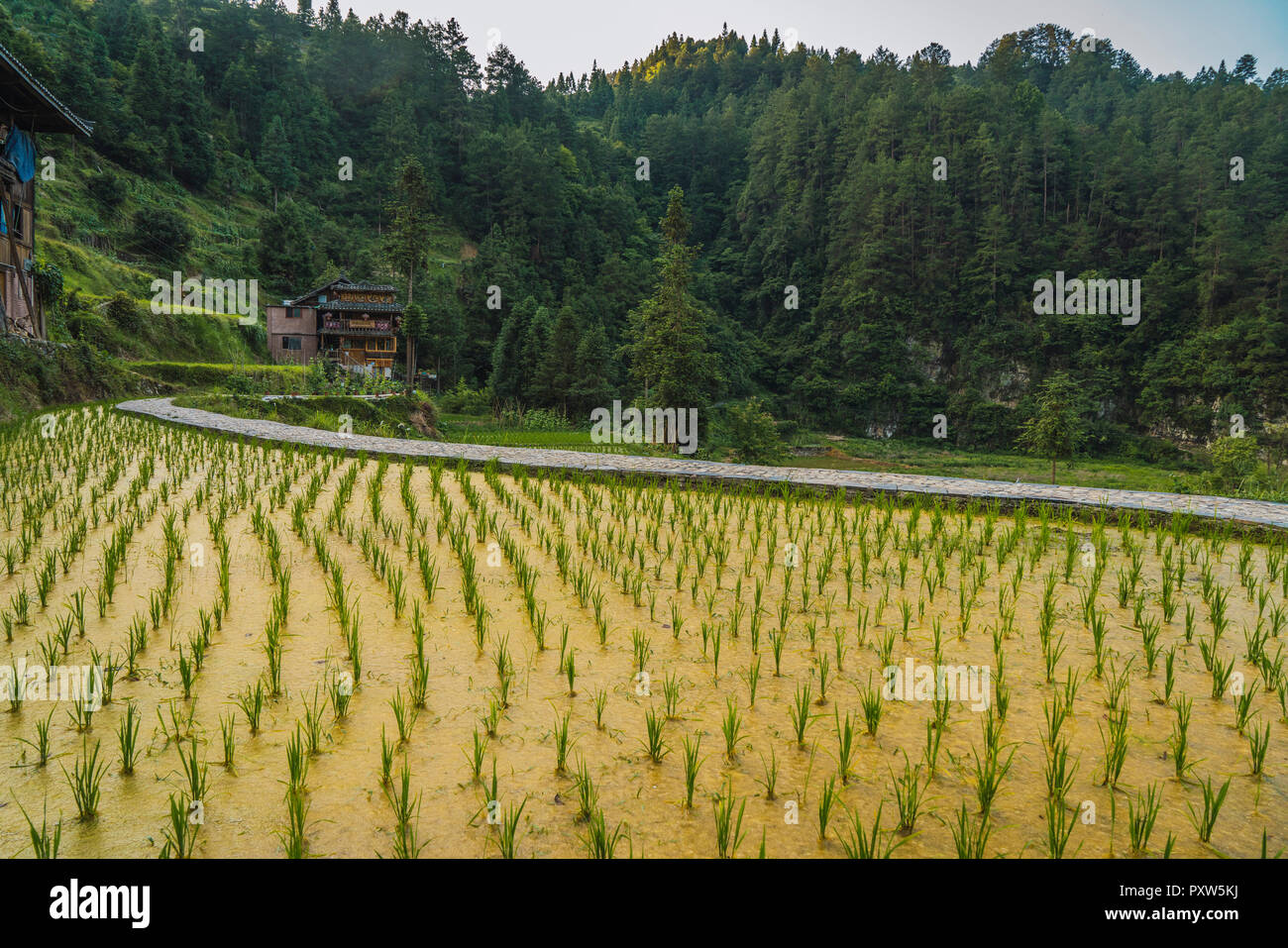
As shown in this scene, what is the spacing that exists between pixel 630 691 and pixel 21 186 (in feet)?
81.1

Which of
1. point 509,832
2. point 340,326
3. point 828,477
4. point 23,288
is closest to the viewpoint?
point 509,832

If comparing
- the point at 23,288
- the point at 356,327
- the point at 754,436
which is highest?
the point at 356,327

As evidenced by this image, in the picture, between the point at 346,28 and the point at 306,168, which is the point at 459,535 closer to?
the point at 306,168

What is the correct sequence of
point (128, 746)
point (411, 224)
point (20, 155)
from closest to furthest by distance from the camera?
point (128, 746) < point (20, 155) < point (411, 224)

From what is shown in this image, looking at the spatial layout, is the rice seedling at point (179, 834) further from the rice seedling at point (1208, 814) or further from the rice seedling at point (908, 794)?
the rice seedling at point (1208, 814)

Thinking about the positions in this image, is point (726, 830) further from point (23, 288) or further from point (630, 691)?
point (23, 288)

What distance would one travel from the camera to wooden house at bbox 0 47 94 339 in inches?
689

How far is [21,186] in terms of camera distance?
19.0 metres

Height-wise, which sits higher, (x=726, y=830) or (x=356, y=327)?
(x=356, y=327)

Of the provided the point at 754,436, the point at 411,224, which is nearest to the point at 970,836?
the point at 754,436

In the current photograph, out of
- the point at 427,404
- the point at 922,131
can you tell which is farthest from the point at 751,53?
the point at 427,404

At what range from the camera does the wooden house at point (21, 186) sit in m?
17.5

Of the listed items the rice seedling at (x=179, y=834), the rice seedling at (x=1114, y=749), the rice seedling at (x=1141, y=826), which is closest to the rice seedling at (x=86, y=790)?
the rice seedling at (x=179, y=834)

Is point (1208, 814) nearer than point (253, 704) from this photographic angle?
Yes
